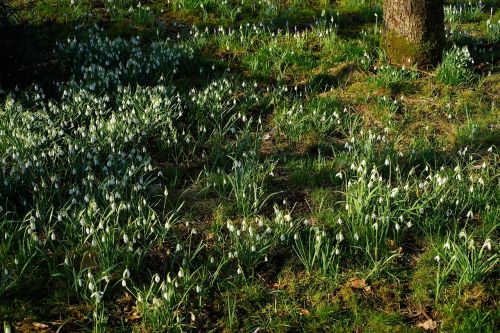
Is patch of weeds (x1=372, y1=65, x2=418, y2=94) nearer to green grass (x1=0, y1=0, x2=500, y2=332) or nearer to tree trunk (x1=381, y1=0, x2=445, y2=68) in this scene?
green grass (x1=0, y1=0, x2=500, y2=332)

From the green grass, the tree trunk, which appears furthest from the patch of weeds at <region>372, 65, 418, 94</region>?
the tree trunk

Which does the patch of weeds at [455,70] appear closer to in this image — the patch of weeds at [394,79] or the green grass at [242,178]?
the green grass at [242,178]

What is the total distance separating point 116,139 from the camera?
5215mm

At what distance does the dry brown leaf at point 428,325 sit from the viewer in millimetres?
3725

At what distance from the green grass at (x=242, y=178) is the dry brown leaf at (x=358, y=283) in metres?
0.03

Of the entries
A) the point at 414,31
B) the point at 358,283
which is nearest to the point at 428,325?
the point at 358,283

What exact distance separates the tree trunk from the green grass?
17cm

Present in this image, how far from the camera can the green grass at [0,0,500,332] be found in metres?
3.86

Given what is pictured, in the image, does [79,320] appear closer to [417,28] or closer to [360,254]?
[360,254]

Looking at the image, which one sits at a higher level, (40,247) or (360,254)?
(40,247)

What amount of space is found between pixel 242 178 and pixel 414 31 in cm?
302

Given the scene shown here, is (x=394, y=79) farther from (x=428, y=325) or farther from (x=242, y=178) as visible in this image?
(x=428, y=325)

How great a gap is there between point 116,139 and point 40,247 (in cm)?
138

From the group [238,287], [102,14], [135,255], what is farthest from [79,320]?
[102,14]
